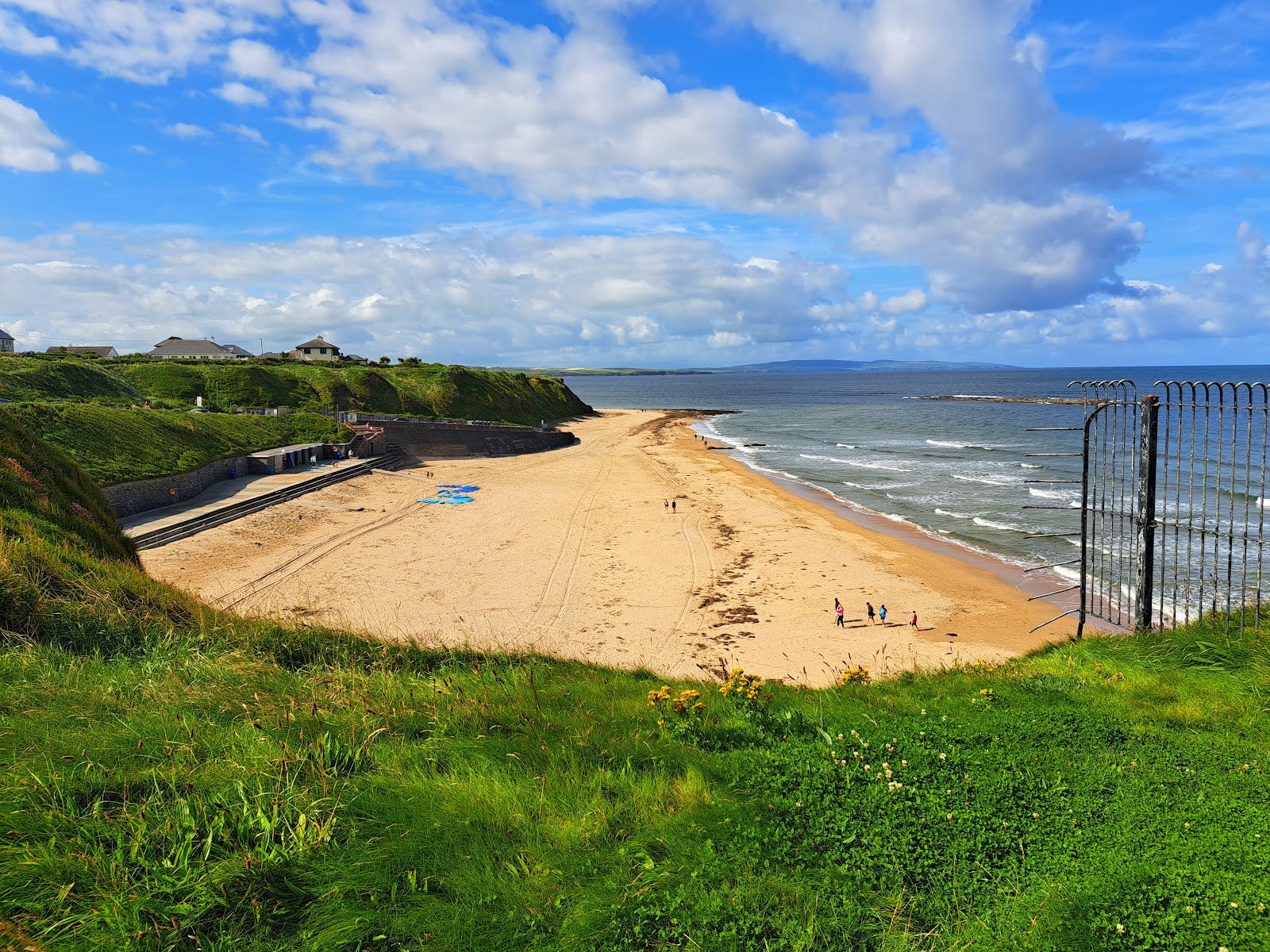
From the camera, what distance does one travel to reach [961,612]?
61.1 ft

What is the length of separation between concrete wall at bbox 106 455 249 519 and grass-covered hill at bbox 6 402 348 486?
0.90 feet

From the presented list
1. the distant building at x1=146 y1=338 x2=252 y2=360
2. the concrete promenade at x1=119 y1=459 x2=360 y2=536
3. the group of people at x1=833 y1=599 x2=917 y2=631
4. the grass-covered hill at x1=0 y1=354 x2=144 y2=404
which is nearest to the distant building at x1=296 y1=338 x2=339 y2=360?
the distant building at x1=146 y1=338 x2=252 y2=360

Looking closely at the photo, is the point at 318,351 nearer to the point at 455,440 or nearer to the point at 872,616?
the point at 455,440

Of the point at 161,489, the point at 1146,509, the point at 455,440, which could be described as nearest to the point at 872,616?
the point at 1146,509

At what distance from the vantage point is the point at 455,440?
52062mm

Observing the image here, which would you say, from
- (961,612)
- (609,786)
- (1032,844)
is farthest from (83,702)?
(961,612)

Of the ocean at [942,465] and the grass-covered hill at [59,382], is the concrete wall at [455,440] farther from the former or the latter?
the ocean at [942,465]

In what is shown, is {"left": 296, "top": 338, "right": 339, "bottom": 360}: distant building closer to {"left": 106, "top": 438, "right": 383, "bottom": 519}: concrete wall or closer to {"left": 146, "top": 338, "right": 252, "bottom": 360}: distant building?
{"left": 146, "top": 338, "right": 252, "bottom": 360}: distant building

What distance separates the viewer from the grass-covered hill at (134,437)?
88.2ft

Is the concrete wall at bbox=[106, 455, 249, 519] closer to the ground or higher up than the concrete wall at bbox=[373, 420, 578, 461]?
closer to the ground

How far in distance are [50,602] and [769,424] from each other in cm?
8419

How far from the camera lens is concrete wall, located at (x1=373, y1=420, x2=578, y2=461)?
4991 cm

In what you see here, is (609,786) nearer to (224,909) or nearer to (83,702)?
(224,909)

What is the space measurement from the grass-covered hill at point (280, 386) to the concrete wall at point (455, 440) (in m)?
11.4
